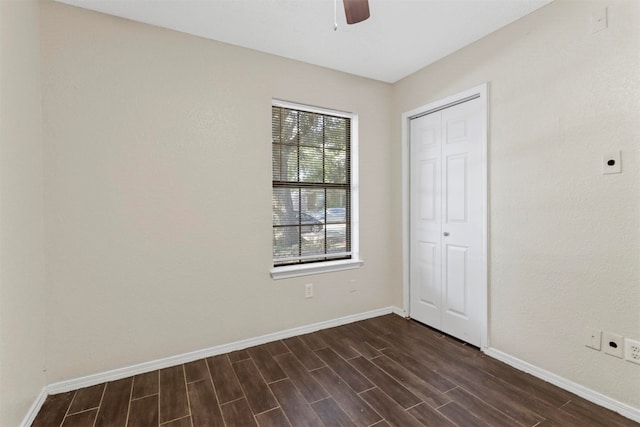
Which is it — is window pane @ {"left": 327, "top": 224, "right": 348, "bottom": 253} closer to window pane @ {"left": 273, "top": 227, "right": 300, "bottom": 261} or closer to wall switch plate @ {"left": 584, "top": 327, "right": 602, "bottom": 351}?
window pane @ {"left": 273, "top": 227, "right": 300, "bottom": 261}

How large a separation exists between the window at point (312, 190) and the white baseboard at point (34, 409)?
5.42 ft

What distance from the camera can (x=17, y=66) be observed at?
5.27ft

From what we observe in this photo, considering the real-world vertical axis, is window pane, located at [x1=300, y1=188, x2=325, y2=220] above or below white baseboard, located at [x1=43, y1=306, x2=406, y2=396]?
above

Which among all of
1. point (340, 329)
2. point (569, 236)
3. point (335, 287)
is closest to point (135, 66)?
point (335, 287)

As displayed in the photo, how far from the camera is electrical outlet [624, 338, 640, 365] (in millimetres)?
1639

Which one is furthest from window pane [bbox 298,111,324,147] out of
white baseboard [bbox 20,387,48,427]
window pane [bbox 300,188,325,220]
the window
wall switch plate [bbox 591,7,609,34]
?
white baseboard [bbox 20,387,48,427]

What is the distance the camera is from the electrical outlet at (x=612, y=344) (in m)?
1.70

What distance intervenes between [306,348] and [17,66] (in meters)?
2.64

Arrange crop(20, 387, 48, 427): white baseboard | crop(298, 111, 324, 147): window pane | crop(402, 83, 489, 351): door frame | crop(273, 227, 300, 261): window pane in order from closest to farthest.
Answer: crop(20, 387, 48, 427): white baseboard < crop(402, 83, 489, 351): door frame < crop(273, 227, 300, 261): window pane < crop(298, 111, 324, 147): window pane

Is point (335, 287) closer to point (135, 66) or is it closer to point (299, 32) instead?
point (299, 32)

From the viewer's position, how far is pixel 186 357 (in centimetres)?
231

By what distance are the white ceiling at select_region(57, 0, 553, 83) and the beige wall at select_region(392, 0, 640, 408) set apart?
235 mm

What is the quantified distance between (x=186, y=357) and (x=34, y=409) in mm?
855

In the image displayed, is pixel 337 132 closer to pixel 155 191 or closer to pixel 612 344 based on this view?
pixel 155 191
